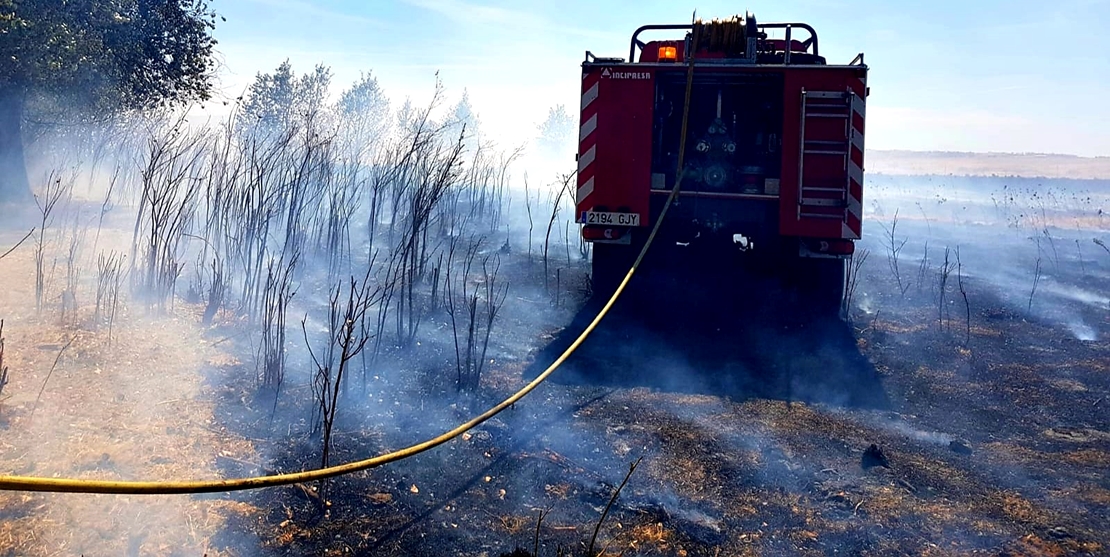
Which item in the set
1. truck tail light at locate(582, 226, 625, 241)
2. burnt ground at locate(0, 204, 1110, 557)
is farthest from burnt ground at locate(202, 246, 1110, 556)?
truck tail light at locate(582, 226, 625, 241)

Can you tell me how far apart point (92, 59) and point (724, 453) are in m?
11.8

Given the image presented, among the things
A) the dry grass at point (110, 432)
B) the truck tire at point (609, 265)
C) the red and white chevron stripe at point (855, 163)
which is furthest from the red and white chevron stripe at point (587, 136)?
the dry grass at point (110, 432)

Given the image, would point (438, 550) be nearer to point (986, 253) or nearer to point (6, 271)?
point (6, 271)

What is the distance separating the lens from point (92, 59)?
10359 millimetres

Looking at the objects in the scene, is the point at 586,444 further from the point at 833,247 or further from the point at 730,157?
the point at 730,157

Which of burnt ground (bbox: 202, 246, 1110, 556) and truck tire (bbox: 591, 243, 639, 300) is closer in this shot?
burnt ground (bbox: 202, 246, 1110, 556)

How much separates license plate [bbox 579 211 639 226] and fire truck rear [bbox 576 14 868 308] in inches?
0.5

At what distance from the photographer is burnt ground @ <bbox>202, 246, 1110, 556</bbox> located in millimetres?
2682

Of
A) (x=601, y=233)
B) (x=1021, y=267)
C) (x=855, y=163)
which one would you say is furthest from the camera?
(x=1021, y=267)

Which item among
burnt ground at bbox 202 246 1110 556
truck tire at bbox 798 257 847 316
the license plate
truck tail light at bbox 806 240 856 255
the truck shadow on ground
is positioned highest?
the license plate

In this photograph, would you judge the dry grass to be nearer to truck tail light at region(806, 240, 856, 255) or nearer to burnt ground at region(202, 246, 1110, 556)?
burnt ground at region(202, 246, 1110, 556)

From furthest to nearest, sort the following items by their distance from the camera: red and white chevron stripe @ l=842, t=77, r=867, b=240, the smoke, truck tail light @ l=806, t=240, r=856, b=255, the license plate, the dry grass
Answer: the smoke < the license plate < truck tail light @ l=806, t=240, r=856, b=255 < red and white chevron stripe @ l=842, t=77, r=867, b=240 < the dry grass

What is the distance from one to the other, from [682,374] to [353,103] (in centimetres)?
3225

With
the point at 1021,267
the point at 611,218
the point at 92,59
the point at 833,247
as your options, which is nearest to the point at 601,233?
the point at 611,218
